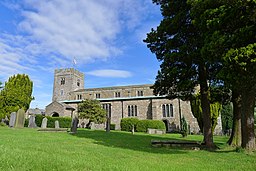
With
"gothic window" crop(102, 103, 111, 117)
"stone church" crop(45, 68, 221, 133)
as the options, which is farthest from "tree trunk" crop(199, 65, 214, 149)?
"gothic window" crop(102, 103, 111, 117)

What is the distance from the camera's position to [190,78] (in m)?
11.2

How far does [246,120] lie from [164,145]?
13.2 ft

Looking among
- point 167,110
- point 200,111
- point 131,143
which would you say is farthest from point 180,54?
point 167,110

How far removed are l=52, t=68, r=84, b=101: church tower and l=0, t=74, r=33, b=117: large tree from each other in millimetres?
19460

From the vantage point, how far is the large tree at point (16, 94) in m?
31.5

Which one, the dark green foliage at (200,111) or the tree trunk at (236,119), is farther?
the dark green foliage at (200,111)

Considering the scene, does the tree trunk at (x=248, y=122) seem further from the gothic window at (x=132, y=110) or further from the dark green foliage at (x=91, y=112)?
the gothic window at (x=132, y=110)

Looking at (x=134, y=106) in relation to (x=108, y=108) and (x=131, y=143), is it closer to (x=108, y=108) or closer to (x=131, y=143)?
(x=108, y=108)

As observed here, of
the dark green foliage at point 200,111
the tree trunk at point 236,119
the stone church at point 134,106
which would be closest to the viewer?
the tree trunk at point 236,119

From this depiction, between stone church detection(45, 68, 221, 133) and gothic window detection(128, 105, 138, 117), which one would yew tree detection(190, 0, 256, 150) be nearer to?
stone church detection(45, 68, 221, 133)

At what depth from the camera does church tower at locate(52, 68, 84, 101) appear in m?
56.5

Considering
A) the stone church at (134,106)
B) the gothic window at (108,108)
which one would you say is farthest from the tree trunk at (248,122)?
the gothic window at (108,108)

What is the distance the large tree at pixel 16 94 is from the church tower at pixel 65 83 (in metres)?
19.5

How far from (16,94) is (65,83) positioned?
81.8 ft
